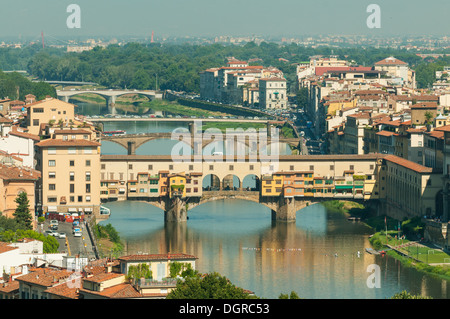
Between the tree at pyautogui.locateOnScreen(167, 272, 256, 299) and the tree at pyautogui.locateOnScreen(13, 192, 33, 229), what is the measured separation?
12385mm

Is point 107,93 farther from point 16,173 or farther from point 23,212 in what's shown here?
point 23,212

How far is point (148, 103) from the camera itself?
10094 cm

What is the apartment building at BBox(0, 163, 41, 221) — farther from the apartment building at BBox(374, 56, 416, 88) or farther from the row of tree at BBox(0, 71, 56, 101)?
the apartment building at BBox(374, 56, 416, 88)

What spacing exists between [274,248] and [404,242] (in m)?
3.51

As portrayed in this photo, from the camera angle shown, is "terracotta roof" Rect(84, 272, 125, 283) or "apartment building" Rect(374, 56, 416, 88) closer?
"terracotta roof" Rect(84, 272, 125, 283)

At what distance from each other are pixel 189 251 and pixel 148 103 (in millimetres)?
65370

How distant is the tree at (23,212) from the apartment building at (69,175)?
4.41 m

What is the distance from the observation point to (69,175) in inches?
1582

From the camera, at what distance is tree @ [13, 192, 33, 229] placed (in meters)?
34.0

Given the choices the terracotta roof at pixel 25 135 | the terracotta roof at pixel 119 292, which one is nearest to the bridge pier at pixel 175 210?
the terracotta roof at pixel 25 135

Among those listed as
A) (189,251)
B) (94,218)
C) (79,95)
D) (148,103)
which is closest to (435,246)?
(189,251)

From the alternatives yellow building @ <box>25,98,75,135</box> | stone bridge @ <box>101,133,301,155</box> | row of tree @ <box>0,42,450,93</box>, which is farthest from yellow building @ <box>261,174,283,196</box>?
row of tree @ <box>0,42,450,93</box>

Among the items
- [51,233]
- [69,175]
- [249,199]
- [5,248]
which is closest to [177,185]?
[249,199]
